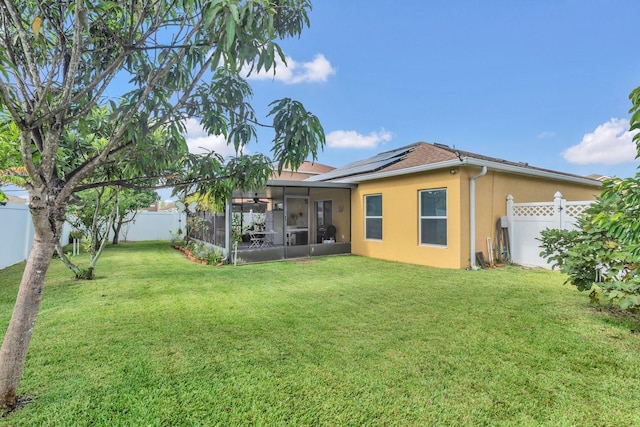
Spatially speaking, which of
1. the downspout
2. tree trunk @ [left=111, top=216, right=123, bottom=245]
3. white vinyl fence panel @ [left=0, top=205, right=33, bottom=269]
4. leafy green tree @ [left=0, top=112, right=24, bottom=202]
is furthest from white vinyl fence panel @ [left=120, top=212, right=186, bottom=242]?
the downspout

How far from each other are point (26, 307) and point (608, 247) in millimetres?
6426

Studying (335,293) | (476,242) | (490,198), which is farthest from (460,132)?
(335,293)

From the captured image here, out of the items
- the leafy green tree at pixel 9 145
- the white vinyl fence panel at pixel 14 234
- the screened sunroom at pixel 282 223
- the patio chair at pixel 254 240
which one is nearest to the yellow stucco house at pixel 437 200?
the screened sunroom at pixel 282 223

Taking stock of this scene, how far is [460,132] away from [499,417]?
15.4 meters

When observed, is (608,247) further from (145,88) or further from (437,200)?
(145,88)

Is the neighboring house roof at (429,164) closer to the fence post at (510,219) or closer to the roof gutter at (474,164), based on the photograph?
the roof gutter at (474,164)

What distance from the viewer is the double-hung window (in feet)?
28.0

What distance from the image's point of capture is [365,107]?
15.5m

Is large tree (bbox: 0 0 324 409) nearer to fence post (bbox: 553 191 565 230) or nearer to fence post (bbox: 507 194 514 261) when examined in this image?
fence post (bbox: 553 191 565 230)

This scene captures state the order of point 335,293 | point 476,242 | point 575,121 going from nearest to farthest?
point 335,293, point 476,242, point 575,121

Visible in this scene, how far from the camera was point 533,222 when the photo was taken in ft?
27.6

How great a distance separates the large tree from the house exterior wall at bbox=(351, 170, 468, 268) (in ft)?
21.5

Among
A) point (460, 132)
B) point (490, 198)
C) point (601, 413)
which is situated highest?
point (460, 132)

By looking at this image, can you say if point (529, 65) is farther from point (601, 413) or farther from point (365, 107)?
point (601, 413)
